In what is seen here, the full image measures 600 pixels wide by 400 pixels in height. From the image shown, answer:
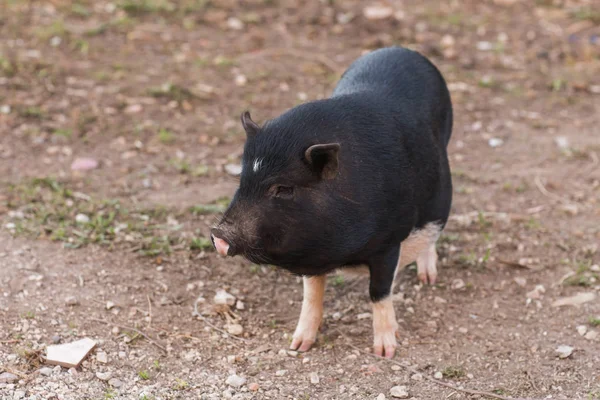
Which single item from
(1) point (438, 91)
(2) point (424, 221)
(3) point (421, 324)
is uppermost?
(1) point (438, 91)

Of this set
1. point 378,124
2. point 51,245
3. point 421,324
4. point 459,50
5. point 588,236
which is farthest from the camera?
point 459,50

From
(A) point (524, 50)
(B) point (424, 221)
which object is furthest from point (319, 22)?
(B) point (424, 221)

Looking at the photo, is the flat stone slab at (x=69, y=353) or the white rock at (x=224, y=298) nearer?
the flat stone slab at (x=69, y=353)

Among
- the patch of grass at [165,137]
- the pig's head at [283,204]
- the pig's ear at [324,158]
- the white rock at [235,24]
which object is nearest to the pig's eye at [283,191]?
the pig's head at [283,204]

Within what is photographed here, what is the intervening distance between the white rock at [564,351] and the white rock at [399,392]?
926mm

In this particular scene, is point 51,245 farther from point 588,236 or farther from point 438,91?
point 588,236

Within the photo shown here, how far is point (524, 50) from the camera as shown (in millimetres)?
8812

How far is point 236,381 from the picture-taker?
13.6ft

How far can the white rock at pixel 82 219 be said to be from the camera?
5421 millimetres

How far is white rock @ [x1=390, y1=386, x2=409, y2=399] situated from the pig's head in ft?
2.96

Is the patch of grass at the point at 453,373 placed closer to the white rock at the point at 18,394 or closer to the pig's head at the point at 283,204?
the pig's head at the point at 283,204

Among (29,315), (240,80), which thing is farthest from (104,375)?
(240,80)

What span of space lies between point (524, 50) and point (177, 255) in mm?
5221

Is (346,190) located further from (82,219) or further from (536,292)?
(82,219)
